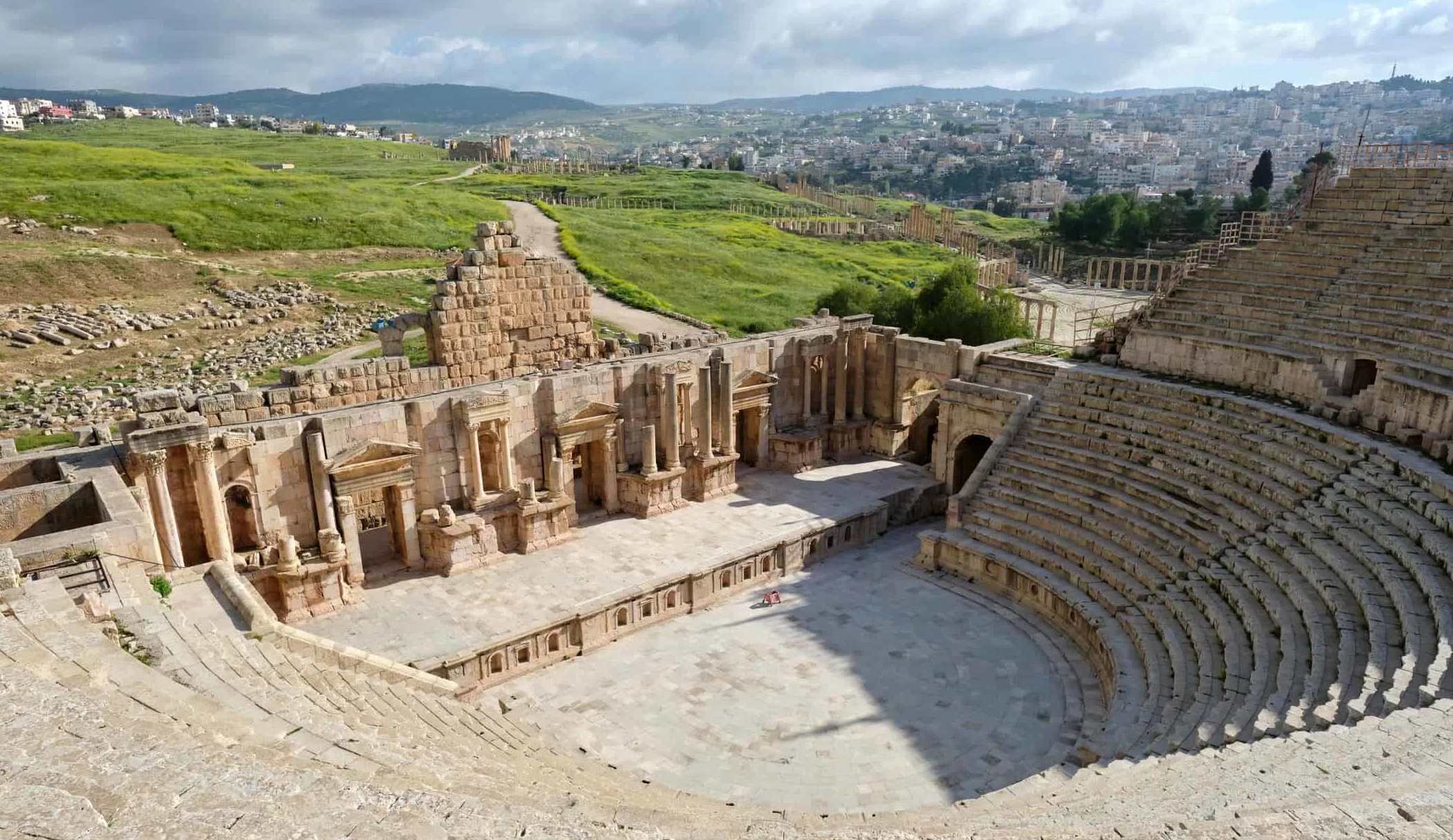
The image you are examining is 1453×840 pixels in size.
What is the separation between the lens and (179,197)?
47312mm

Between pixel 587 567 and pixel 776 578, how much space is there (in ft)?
14.0

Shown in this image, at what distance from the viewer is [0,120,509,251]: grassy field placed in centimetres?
4341

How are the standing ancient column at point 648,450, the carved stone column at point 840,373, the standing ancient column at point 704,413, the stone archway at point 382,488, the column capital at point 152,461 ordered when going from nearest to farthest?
the column capital at point 152,461 → the stone archway at point 382,488 → the standing ancient column at point 648,450 → the standing ancient column at point 704,413 → the carved stone column at point 840,373

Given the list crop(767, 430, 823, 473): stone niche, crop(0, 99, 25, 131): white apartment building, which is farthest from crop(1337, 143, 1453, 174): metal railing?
crop(0, 99, 25, 131): white apartment building

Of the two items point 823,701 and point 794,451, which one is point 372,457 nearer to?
point 823,701

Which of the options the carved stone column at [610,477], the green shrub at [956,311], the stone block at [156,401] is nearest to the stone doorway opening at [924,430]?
the green shrub at [956,311]

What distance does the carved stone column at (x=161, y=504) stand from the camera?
14750 millimetres

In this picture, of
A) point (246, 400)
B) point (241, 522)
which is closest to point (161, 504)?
point (241, 522)

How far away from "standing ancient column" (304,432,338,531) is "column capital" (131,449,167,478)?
2.47 meters

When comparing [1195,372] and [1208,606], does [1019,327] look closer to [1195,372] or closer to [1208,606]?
[1195,372]

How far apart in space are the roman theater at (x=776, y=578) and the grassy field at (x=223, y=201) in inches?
1172

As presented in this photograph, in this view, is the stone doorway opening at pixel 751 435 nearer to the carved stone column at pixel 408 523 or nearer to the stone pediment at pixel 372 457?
the carved stone column at pixel 408 523

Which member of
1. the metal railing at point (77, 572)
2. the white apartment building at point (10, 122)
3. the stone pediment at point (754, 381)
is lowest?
the stone pediment at point (754, 381)

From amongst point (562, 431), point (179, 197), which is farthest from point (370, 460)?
point (179, 197)
